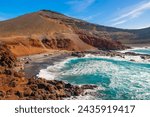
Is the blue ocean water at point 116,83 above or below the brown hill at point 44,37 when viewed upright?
below

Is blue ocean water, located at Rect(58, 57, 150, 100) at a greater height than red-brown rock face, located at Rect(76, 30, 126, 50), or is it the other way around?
red-brown rock face, located at Rect(76, 30, 126, 50)

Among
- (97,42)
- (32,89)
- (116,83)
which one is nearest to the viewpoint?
(32,89)

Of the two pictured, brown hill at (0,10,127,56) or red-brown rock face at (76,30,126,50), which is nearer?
brown hill at (0,10,127,56)

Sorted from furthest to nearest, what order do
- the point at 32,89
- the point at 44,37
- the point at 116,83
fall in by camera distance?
1. the point at 44,37
2. the point at 116,83
3. the point at 32,89

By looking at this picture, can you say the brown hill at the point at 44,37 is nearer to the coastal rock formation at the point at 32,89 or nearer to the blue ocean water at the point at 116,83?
the blue ocean water at the point at 116,83

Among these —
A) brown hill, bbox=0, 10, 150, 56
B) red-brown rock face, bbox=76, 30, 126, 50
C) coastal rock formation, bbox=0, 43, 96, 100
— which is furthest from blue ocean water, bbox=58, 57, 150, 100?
red-brown rock face, bbox=76, 30, 126, 50

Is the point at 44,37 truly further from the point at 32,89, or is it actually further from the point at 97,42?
the point at 32,89

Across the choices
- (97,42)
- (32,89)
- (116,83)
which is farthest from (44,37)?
(32,89)

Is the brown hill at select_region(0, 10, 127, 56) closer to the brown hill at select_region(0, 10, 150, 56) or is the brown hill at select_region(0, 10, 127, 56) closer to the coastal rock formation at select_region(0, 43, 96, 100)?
the brown hill at select_region(0, 10, 150, 56)

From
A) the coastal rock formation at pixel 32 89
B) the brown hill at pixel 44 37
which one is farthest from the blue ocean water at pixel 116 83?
the brown hill at pixel 44 37

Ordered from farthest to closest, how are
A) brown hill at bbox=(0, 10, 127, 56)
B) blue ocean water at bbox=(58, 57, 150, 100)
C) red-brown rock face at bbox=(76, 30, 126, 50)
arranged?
red-brown rock face at bbox=(76, 30, 126, 50) < brown hill at bbox=(0, 10, 127, 56) < blue ocean water at bbox=(58, 57, 150, 100)

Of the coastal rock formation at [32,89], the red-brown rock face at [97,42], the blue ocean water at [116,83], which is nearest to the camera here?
the coastal rock formation at [32,89]
